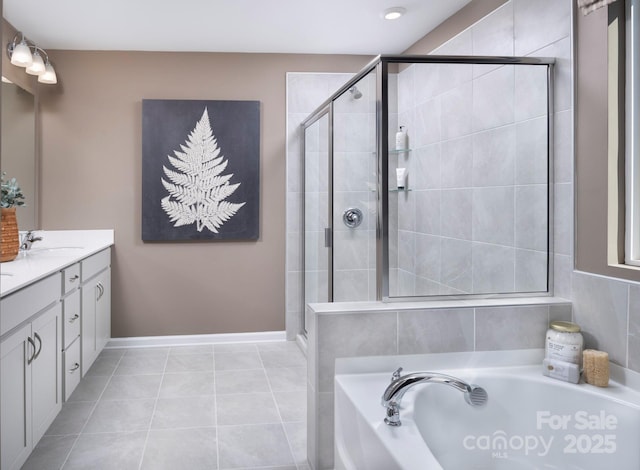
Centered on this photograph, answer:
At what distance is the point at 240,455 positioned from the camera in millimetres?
2293

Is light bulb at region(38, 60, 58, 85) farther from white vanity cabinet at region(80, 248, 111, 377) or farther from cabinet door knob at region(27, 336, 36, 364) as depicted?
cabinet door knob at region(27, 336, 36, 364)

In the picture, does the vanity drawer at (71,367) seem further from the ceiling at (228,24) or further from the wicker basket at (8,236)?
the ceiling at (228,24)

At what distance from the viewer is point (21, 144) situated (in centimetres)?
347

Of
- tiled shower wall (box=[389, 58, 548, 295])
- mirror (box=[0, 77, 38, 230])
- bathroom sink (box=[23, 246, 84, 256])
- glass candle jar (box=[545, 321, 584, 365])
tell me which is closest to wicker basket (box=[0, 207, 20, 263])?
bathroom sink (box=[23, 246, 84, 256])

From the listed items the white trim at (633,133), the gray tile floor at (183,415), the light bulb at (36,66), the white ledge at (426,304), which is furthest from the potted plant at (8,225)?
the white trim at (633,133)

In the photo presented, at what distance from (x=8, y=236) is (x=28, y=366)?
0.98 metres

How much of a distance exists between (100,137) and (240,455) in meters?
2.78

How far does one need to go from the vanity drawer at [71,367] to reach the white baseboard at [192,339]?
1.07 metres

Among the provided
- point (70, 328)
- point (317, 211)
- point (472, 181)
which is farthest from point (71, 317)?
point (472, 181)

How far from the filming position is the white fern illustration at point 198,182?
13.0 feet

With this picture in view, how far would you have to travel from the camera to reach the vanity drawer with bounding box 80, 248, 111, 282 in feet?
10.1

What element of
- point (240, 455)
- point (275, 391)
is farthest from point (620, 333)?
point (275, 391)

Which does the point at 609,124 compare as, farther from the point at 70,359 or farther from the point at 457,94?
the point at 70,359

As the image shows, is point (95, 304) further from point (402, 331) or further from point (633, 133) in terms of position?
point (633, 133)
